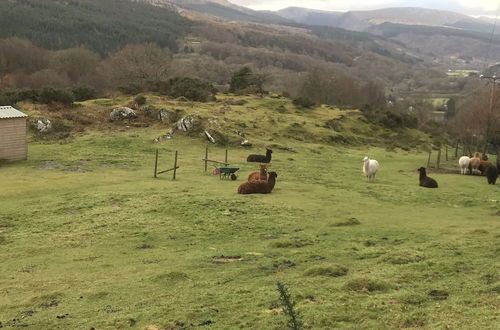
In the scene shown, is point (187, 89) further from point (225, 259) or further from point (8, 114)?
point (225, 259)

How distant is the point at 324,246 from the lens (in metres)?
16.7

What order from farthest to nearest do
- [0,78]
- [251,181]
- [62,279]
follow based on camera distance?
[0,78] → [251,181] → [62,279]

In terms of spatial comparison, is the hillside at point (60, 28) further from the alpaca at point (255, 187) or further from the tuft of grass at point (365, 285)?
the tuft of grass at point (365, 285)

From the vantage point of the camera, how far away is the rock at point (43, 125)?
46.0 m

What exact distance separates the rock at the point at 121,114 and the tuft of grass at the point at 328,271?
1658 inches

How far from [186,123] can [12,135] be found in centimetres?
1693

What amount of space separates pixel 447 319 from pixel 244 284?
17.3 feet

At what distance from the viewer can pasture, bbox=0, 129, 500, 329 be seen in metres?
10.8

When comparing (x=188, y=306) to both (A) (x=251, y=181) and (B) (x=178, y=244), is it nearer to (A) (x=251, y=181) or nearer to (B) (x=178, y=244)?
(B) (x=178, y=244)

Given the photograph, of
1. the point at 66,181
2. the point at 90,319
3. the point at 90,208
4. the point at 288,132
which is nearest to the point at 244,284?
the point at 90,319

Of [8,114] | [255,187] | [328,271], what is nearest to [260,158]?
[255,187]

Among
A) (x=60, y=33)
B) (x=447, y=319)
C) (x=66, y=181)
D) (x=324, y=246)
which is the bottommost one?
(x=66, y=181)

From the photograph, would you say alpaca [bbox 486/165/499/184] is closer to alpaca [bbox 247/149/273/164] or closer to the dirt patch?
alpaca [bbox 247/149/273/164]

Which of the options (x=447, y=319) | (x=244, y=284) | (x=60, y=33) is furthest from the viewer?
(x=60, y=33)
